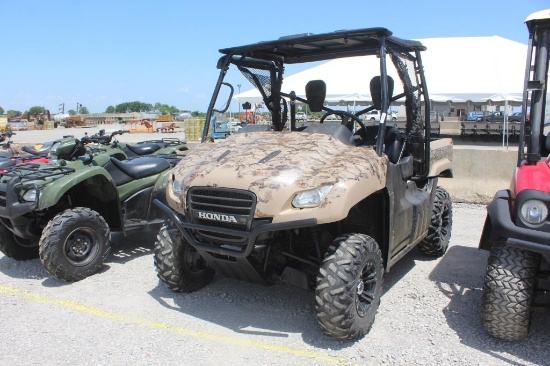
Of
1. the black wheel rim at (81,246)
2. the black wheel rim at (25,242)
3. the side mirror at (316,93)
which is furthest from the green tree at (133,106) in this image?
the side mirror at (316,93)

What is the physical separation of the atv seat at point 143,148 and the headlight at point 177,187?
417 centimetres

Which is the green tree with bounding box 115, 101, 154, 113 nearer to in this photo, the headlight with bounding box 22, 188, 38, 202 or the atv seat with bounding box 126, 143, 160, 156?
the atv seat with bounding box 126, 143, 160, 156

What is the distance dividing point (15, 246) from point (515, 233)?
5.17 metres

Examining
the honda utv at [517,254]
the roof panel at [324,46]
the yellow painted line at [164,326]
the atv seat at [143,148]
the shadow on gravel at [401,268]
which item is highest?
the roof panel at [324,46]

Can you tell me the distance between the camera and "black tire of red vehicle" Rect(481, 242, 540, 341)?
3.44 meters

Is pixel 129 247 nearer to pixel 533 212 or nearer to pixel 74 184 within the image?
pixel 74 184

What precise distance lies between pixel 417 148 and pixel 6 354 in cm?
394

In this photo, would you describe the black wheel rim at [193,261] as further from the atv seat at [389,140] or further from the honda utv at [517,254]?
the honda utv at [517,254]

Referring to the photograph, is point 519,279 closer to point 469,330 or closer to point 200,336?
point 469,330

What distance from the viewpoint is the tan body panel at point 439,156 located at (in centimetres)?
514

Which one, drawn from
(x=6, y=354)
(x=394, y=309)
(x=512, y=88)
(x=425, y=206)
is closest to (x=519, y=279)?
(x=394, y=309)

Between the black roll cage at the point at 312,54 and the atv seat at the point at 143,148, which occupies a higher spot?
the black roll cage at the point at 312,54

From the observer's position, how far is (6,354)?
12.0 feet

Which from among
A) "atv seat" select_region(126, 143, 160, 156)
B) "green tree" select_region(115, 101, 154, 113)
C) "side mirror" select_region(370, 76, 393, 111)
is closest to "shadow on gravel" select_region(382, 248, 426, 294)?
"side mirror" select_region(370, 76, 393, 111)
